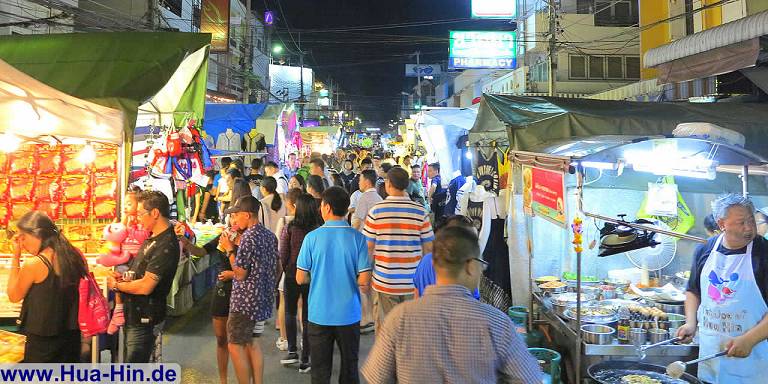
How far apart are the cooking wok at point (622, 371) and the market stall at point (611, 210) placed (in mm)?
15

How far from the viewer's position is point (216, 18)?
17.3 metres

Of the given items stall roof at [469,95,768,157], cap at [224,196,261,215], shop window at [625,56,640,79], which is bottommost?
cap at [224,196,261,215]

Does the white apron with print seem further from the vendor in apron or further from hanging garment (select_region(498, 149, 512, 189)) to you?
hanging garment (select_region(498, 149, 512, 189))

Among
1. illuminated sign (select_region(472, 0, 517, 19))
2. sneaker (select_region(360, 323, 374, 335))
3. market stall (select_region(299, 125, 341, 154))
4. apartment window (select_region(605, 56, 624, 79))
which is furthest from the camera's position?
apartment window (select_region(605, 56, 624, 79))

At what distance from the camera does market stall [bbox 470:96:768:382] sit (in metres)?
4.91

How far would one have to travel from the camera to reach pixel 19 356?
3.97 metres

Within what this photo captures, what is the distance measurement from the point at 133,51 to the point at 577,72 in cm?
2438

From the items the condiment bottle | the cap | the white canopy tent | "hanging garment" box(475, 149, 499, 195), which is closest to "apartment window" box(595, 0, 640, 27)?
the white canopy tent

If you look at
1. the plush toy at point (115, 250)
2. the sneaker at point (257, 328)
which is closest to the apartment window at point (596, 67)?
the sneaker at point (257, 328)

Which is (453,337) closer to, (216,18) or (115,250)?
(115,250)

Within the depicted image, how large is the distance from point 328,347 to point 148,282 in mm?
1501

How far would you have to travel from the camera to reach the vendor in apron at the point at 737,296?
359 cm

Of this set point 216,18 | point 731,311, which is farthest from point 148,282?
point 216,18

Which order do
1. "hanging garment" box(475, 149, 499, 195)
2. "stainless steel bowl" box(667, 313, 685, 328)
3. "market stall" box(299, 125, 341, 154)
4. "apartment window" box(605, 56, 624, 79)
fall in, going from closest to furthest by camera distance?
"stainless steel bowl" box(667, 313, 685, 328)
"hanging garment" box(475, 149, 499, 195)
"market stall" box(299, 125, 341, 154)
"apartment window" box(605, 56, 624, 79)
